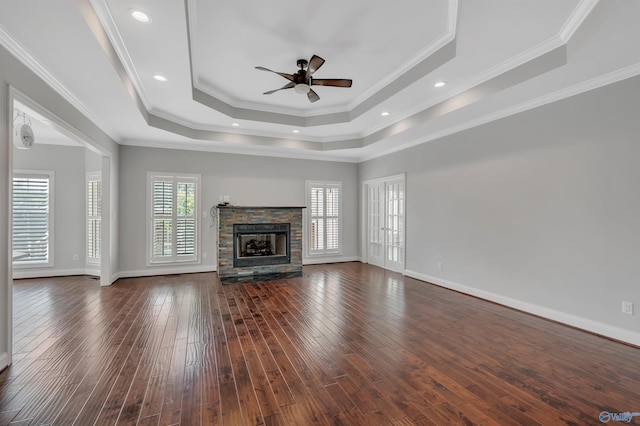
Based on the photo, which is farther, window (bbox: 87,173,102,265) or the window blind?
window (bbox: 87,173,102,265)

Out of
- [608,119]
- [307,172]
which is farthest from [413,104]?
[307,172]

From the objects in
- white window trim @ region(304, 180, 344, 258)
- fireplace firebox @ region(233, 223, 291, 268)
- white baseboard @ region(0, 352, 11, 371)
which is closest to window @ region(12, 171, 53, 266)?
fireplace firebox @ region(233, 223, 291, 268)

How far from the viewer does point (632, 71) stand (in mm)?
2975

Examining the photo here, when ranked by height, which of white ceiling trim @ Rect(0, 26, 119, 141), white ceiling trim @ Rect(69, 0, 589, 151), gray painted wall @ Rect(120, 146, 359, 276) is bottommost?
gray painted wall @ Rect(120, 146, 359, 276)

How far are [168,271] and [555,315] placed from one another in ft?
21.6

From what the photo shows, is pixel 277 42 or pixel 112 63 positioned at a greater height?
pixel 277 42

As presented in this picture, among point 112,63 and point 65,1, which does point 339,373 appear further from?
point 112,63

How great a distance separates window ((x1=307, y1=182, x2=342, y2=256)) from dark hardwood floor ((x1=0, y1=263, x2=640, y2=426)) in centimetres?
317

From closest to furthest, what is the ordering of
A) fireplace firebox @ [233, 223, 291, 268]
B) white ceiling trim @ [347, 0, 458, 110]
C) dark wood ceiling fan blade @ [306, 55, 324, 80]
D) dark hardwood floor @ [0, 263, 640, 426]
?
dark hardwood floor @ [0, 263, 640, 426] < white ceiling trim @ [347, 0, 458, 110] < dark wood ceiling fan blade @ [306, 55, 324, 80] < fireplace firebox @ [233, 223, 291, 268]

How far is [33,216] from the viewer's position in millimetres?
5984

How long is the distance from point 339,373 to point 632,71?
406cm

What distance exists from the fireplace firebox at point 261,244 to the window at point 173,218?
923 millimetres

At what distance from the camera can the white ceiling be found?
2471mm

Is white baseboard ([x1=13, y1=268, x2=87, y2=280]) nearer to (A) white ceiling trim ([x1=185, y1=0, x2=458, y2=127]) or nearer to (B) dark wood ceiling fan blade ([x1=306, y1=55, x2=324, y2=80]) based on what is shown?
(A) white ceiling trim ([x1=185, y1=0, x2=458, y2=127])
